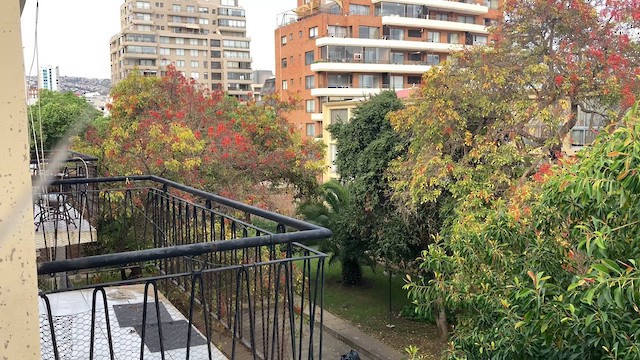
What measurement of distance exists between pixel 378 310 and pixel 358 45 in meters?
23.3

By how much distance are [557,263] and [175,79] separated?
10.2 m

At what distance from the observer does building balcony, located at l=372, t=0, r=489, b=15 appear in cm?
3713

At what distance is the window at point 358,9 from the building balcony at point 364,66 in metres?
3.25

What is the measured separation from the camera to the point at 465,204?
9.72 metres

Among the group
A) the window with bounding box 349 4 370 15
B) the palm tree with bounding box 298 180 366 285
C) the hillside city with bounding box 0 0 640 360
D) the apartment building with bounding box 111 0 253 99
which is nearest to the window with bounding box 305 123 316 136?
the window with bounding box 349 4 370 15

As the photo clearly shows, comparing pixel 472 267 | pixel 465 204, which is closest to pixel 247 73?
pixel 465 204

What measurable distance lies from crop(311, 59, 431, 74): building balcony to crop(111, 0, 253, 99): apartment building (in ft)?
80.0

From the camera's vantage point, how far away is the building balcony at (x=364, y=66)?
3447cm

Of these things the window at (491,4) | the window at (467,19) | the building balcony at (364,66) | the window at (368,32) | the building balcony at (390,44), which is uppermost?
the window at (491,4)

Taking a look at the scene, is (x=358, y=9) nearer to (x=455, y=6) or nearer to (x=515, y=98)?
(x=455, y=6)

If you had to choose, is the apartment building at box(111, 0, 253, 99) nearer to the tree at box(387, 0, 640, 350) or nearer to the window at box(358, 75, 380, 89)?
the window at box(358, 75, 380, 89)

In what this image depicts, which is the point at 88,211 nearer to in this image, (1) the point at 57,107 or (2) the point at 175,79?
(2) the point at 175,79

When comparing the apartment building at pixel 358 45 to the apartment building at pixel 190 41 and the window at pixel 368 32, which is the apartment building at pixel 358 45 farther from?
the apartment building at pixel 190 41

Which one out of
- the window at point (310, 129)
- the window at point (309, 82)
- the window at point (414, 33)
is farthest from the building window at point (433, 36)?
the window at point (310, 129)
